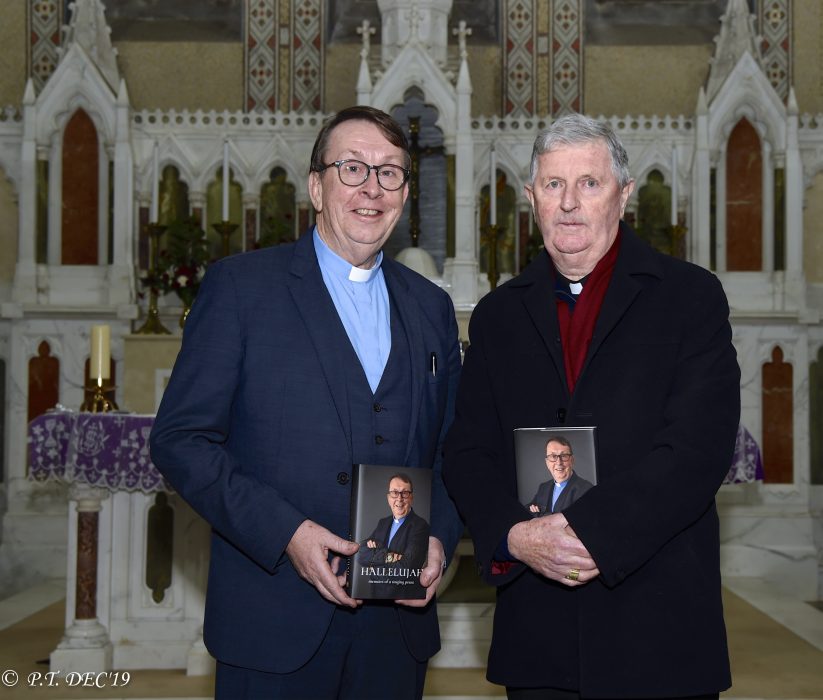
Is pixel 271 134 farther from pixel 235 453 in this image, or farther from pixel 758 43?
pixel 235 453

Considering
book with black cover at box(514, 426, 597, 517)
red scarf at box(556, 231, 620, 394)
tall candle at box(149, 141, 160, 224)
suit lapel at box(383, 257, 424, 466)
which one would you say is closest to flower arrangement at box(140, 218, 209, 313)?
tall candle at box(149, 141, 160, 224)

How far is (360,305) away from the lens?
8.09 feet

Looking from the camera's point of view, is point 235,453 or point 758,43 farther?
point 758,43

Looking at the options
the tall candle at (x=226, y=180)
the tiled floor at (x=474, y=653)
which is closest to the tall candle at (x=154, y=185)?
the tall candle at (x=226, y=180)

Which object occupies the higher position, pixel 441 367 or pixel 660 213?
pixel 660 213

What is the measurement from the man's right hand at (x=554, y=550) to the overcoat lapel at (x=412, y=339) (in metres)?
0.34

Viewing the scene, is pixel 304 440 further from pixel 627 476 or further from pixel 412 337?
pixel 627 476

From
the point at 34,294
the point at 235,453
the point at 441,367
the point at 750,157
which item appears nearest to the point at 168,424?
the point at 235,453

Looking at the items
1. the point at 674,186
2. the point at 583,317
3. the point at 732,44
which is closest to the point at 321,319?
the point at 583,317

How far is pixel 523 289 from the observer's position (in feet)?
7.95

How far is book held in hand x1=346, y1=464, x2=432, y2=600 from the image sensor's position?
→ 2.16 metres

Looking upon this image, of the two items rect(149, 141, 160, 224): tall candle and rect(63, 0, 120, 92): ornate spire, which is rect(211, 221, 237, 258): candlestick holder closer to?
rect(149, 141, 160, 224): tall candle

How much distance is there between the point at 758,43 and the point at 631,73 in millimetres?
1185

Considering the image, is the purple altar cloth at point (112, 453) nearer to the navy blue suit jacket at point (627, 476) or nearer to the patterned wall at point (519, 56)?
the navy blue suit jacket at point (627, 476)
